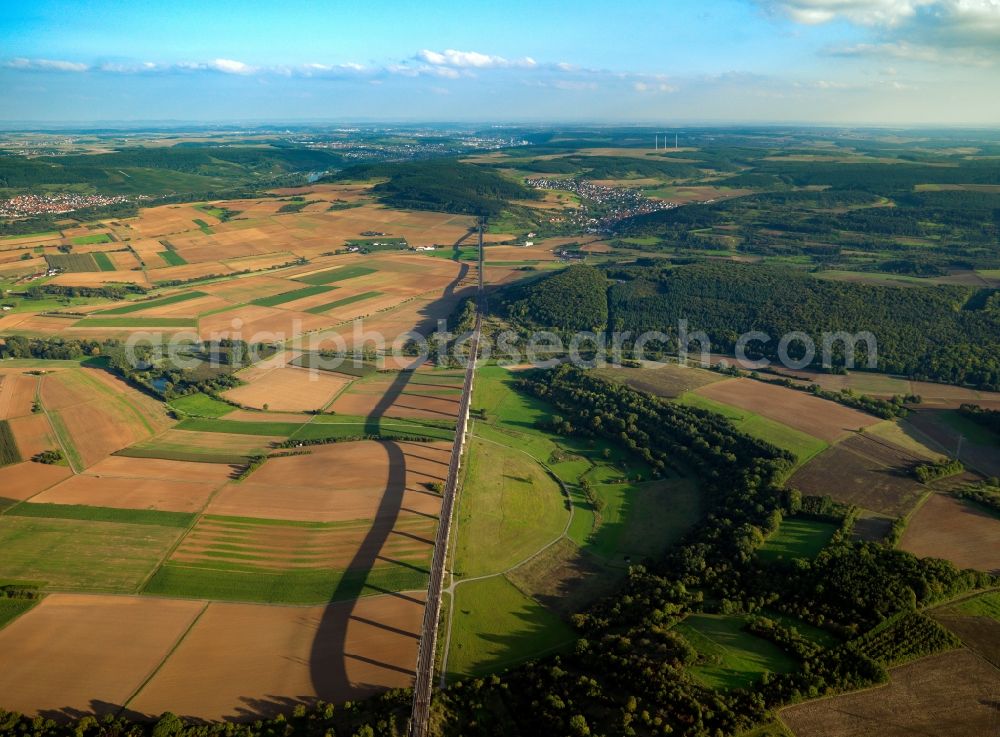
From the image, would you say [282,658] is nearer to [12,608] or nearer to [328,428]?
[12,608]

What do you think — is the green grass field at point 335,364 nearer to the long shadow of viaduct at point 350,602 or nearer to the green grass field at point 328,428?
the green grass field at point 328,428

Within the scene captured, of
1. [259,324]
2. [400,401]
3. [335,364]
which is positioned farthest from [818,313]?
[259,324]

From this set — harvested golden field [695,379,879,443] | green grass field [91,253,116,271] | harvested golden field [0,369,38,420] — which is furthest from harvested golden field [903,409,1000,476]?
green grass field [91,253,116,271]

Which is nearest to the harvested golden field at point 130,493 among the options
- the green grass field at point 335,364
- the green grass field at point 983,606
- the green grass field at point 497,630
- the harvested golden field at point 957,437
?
the green grass field at point 497,630

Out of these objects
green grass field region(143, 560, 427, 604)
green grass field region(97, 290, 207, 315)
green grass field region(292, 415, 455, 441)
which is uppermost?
green grass field region(97, 290, 207, 315)

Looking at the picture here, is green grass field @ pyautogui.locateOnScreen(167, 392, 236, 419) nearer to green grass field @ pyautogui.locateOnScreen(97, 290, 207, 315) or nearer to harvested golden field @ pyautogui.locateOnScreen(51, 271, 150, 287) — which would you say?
green grass field @ pyautogui.locateOnScreen(97, 290, 207, 315)

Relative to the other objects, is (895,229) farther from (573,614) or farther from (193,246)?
(193,246)

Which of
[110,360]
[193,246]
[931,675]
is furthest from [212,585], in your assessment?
[193,246]
